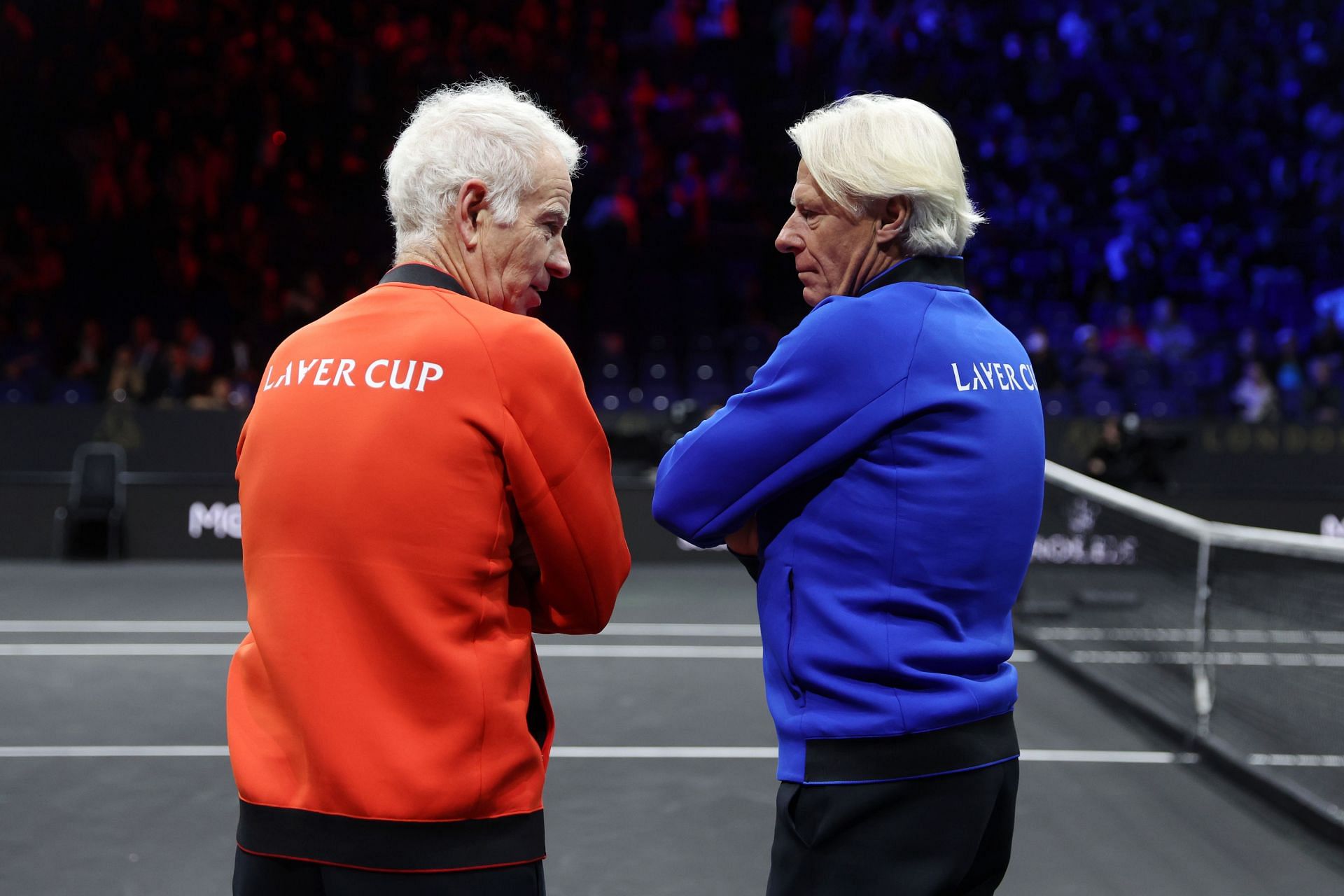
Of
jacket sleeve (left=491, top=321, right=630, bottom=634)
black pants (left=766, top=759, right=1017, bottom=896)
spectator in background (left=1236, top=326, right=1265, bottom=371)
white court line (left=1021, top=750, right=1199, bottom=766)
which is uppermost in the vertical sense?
jacket sleeve (left=491, top=321, right=630, bottom=634)

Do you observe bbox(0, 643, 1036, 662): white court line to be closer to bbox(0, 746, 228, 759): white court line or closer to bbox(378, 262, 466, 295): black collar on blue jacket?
bbox(0, 746, 228, 759): white court line

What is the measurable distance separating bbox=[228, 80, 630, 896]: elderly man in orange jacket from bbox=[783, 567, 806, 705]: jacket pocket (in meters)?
0.27

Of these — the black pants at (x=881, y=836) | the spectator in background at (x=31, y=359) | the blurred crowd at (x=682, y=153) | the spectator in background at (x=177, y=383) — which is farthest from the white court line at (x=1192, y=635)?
the spectator in background at (x=31, y=359)

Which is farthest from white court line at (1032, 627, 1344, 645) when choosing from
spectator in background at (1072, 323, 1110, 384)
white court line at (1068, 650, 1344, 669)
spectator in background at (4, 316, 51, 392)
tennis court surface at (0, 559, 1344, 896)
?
spectator in background at (4, 316, 51, 392)

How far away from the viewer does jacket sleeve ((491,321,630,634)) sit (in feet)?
4.70

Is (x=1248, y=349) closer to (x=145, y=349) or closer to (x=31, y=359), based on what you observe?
(x=145, y=349)

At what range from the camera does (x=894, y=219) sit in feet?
5.68

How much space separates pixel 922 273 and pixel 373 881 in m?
1.02

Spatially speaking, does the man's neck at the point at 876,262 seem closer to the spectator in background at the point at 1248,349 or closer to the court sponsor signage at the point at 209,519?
the court sponsor signage at the point at 209,519

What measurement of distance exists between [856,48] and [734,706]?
12.0 m

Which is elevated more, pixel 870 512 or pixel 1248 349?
pixel 870 512

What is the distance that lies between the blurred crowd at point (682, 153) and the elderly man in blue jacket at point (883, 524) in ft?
41.8

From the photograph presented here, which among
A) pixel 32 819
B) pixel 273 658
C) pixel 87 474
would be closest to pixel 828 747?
pixel 273 658

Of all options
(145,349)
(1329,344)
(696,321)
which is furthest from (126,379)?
(1329,344)
